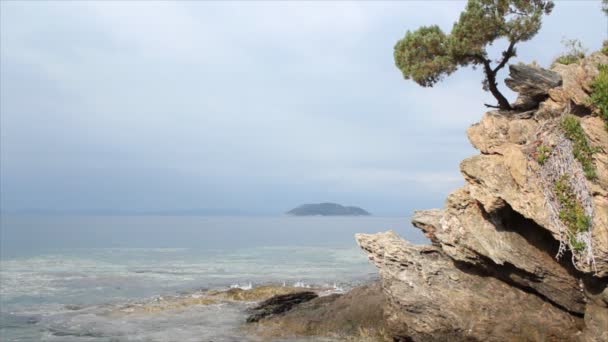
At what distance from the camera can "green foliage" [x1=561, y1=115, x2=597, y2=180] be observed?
1862 cm

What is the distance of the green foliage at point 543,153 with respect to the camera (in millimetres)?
19078

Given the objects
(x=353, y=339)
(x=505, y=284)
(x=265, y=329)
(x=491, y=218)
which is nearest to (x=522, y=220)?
(x=491, y=218)

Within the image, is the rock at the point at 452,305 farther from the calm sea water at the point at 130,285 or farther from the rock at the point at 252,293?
the rock at the point at 252,293

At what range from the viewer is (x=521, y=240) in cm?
2008

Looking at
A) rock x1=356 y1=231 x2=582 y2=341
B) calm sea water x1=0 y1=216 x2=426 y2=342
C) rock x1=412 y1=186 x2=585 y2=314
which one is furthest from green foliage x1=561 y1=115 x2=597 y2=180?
calm sea water x1=0 y1=216 x2=426 y2=342

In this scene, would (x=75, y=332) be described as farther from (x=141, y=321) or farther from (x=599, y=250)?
(x=599, y=250)

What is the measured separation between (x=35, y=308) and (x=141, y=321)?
920cm

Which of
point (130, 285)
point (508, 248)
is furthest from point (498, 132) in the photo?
point (130, 285)

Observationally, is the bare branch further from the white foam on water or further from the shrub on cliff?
the white foam on water

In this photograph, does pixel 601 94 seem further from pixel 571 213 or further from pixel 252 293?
pixel 252 293

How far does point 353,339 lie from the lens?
2597 centimetres

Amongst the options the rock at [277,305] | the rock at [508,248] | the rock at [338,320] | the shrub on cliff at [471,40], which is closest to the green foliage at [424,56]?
the shrub on cliff at [471,40]

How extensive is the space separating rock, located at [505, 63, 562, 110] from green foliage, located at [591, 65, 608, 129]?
1678 mm

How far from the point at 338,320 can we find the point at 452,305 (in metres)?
7.96
